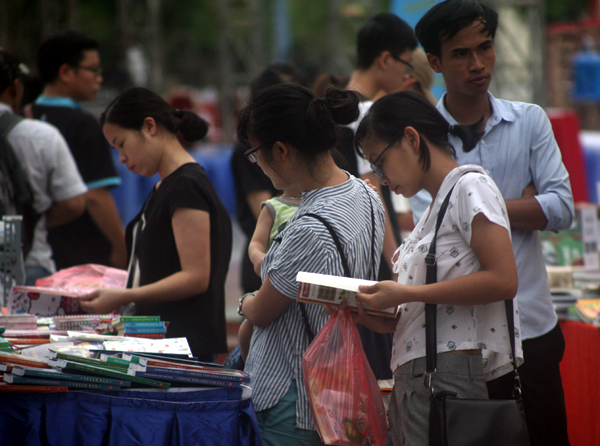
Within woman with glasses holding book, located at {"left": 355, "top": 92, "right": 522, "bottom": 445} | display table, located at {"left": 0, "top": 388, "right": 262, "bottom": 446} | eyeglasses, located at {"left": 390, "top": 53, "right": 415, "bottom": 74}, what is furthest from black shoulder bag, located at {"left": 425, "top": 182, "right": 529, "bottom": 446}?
eyeglasses, located at {"left": 390, "top": 53, "right": 415, "bottom": 74}

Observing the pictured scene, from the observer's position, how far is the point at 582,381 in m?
3.12

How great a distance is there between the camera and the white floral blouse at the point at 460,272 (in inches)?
70.4

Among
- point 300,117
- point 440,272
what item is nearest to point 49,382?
point 300,117

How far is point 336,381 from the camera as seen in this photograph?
188 cm

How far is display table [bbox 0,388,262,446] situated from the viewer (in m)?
1.94

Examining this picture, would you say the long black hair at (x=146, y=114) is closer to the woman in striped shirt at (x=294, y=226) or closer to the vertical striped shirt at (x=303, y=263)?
the woman in striped shirt at (x=294, y=226)

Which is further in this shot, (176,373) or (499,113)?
(499,113)

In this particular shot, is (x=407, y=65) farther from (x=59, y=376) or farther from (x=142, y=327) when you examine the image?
(x=59, y=376)

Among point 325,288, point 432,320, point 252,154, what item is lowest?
point 432,320

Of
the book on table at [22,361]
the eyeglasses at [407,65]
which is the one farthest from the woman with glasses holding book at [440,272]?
the eyeglasses at [407,65]

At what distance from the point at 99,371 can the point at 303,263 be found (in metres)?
0.68

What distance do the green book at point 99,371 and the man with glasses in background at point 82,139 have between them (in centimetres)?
184

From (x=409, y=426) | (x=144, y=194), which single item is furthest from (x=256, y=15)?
(x=409, y=426)

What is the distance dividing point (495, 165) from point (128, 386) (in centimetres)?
145
